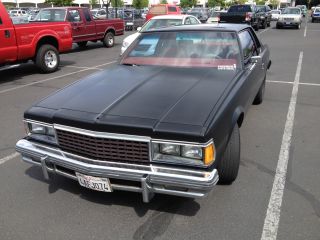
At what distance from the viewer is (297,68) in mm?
10695

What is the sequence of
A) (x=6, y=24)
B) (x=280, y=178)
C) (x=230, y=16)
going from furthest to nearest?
1. (x=230, y=16)
2. (x=6, y=24)
3. (x=280, y=178)

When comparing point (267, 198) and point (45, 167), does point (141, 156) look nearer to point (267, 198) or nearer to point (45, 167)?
point (45, 167)

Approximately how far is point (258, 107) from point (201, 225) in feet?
12.8

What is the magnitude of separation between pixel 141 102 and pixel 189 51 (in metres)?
1.59

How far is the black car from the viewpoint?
2.85m

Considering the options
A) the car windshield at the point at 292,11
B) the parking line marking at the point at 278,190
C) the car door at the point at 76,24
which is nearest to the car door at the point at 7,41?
the car door at the point at 76,24

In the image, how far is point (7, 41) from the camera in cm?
864

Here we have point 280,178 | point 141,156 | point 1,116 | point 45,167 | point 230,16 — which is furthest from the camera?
point 230,16

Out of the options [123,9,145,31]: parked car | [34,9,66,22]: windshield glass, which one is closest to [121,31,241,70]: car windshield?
[34,9,66,22]: windshield glass

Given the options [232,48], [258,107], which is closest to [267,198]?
[232,48]

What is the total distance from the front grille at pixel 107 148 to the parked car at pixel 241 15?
21.5 metres

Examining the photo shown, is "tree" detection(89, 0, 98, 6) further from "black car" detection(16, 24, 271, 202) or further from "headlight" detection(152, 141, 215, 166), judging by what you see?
"headlight" detection(152, 141, 215, 166)

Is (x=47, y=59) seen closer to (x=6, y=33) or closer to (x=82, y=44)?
(x=6, y=33)

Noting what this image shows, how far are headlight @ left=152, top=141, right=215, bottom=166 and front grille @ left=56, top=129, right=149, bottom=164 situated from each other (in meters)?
0.10
